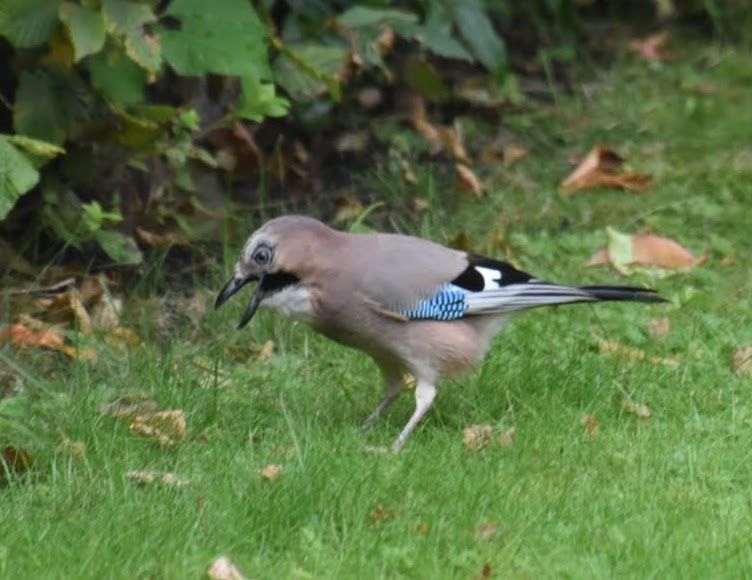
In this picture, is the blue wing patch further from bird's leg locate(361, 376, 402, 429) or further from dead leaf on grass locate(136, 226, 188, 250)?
dead leaf on grass locate(136, 226, 188, 250)

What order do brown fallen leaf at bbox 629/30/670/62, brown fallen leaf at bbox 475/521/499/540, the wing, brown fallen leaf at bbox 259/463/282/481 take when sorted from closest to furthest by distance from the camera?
brown fallen leaf at bbox 475/521/499/540 < brown fallen leaf at bbox 259/463/282/481 < the wing < brown fallen leaf at bbox 629/30/670/62

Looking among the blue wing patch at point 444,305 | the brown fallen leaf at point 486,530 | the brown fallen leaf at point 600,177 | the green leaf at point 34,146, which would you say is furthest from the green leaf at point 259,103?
the brown fallen leaf at point 486,530

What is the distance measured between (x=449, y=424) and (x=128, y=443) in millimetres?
1003

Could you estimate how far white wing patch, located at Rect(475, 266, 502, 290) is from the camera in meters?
5.60

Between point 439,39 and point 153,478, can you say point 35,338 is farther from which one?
point 439,39

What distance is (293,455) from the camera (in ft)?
16.6

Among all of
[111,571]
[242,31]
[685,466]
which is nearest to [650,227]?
[242,31]

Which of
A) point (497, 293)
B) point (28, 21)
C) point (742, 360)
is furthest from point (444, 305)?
point (28, 21)

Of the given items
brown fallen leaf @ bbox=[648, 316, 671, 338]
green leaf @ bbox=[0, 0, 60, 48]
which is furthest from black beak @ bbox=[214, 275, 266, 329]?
brown fallen leaf @ bbox=[648, 316, 671, 338]

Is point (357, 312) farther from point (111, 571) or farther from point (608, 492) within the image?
point (111, 571)

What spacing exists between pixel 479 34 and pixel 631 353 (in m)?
2.25

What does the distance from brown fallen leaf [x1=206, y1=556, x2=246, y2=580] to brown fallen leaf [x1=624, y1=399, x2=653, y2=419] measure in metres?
1.69

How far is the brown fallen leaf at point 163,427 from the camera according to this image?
535 cm

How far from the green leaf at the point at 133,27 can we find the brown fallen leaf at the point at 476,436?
1662 millimetres
